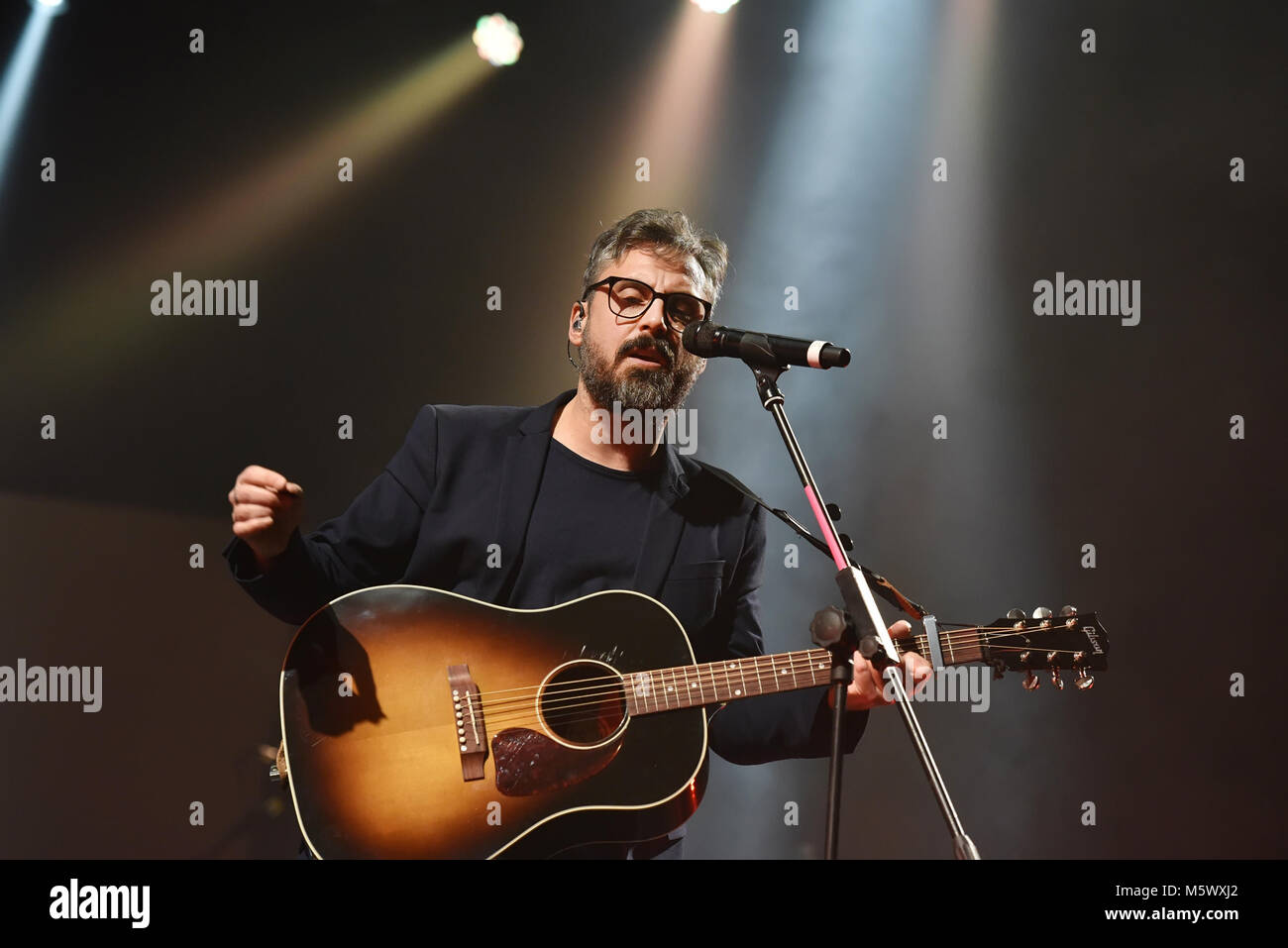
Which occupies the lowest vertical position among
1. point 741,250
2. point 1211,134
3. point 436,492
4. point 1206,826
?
point 1206,826

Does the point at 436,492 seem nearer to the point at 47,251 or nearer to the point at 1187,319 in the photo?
the point at 47,251

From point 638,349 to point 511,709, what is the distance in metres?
1.05

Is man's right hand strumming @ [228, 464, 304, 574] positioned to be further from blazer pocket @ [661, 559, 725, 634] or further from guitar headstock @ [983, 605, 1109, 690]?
guitar headstock @ [983, 605, 1109, 690]

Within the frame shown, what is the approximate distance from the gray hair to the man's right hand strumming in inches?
46.0

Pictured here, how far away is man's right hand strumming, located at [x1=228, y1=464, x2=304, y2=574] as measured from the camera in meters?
1.95

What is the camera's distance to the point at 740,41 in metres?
3.86

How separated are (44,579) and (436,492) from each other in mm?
1779

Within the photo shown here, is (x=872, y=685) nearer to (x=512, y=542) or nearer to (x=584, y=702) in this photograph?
(x=584, y=702)

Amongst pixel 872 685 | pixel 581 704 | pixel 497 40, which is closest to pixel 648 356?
pixel 581 704

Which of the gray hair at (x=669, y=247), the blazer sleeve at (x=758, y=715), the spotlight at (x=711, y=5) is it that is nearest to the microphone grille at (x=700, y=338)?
the gray hair at (x=669, y=247)

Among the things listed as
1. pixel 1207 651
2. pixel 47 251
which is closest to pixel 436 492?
pixel 47 251

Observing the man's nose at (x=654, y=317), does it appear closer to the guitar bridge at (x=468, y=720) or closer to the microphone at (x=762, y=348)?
the microphone at (x=762, y=348)

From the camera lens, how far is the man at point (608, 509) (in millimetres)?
2471

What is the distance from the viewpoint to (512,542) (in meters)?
2.49
